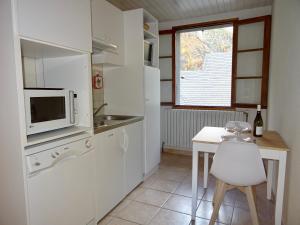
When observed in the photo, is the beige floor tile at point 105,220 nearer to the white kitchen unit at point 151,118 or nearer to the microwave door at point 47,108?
the white kitchen unit at point 151,118

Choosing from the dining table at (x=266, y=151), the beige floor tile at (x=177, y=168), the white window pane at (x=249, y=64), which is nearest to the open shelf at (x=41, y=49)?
the dining table at (x=266, y=151)

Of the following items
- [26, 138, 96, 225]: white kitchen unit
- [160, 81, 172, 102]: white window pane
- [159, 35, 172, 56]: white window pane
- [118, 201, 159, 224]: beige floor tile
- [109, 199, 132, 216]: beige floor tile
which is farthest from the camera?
[160, 81, 172, 102]: white window pane

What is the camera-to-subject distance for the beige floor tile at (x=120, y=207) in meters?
2.16

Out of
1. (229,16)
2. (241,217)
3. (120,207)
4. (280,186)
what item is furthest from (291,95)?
(229,16)

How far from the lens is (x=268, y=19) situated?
10.2 ft

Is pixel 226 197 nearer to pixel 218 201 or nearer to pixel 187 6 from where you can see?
pixel 218 201

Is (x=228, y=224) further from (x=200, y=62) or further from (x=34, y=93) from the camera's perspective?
(x=200, y=62)

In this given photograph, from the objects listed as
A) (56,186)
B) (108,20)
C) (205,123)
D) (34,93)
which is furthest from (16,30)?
(205,123)

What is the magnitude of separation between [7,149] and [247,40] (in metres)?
3.51

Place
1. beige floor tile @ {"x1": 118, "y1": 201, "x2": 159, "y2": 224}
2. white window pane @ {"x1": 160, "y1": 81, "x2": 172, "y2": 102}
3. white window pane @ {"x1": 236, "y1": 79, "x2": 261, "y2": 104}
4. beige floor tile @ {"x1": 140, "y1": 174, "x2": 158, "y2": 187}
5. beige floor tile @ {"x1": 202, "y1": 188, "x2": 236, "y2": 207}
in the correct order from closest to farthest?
1. beige floor tile @ {"x1": 118, "y1": 201, "x2": 159, "y2": 224}
2. beige floor tile @ {"x1": 202, "y1": 188, "x2": 236, "y2": 207}
3. beige floor tile @ {"x1": 140, "y1": 174, "x2": 158, "y2": 187}
4. white window pane @ {"x1": 236, "y1": 79, "x2": 261, "y2": 104}
5. white window pane @ {"x1": 160, "y1": 81, "x2": 172, "y2": 102}

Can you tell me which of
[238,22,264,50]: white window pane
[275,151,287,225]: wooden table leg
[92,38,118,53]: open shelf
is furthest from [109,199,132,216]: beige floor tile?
[238,22,264,50]: white window pane

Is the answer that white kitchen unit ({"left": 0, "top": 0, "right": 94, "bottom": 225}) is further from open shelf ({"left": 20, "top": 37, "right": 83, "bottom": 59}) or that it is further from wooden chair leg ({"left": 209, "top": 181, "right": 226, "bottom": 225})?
wooden chair leg ({"left": 209, "top": 181, "right": 226, "bottom": 225})

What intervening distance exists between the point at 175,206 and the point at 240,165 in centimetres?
101

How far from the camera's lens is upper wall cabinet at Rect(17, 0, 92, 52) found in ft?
4.07
